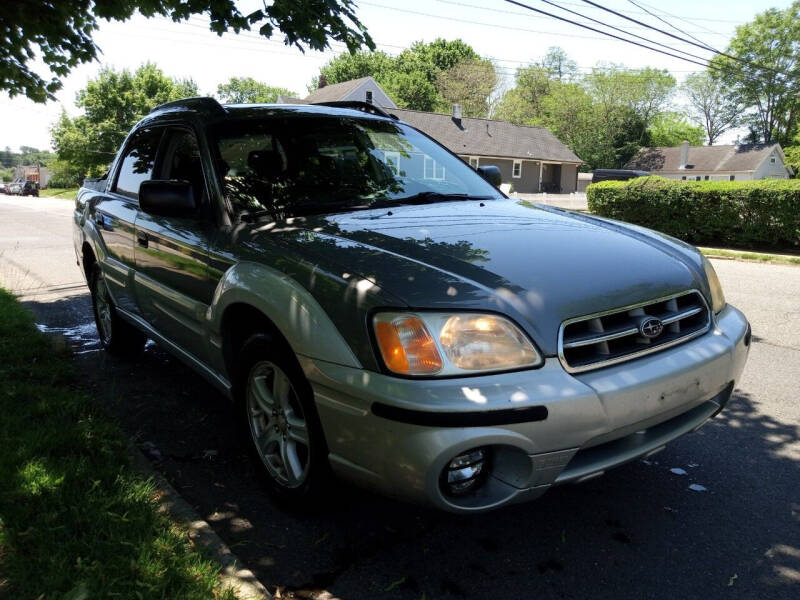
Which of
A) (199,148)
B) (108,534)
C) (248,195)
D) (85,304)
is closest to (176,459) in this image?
(108,534)

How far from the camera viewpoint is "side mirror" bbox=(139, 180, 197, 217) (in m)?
3.11

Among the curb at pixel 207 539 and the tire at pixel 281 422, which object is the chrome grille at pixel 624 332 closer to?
the tire at pixel 281 422

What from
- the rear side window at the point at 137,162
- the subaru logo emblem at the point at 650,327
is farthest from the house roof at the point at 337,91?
the subaru logo emblem at the point at 650,327

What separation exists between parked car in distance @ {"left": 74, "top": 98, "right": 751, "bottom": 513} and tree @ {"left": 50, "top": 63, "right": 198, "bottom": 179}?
152ft

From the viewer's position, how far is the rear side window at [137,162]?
415 centimetres

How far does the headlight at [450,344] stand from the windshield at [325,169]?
1.26m

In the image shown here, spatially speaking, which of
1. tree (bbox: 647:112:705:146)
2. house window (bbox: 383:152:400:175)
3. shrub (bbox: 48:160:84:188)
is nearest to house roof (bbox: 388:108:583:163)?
shrub (bbox: 48:160:84:188)

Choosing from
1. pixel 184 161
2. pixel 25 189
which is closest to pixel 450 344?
pixel 184 161

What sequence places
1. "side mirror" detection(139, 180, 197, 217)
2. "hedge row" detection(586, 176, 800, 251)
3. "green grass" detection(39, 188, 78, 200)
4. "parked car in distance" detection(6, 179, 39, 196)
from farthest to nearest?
"parked car in distance" detection(6, 179, 39, 196) → "green grass" detection(39, 188, 78, 200) → "hedge row" detection(586, 176, 800, 251) → "side mirror" detection(139, 180, 197, 217)

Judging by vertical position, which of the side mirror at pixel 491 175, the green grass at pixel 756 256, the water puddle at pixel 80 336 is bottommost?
the green grass at pixel 756 256

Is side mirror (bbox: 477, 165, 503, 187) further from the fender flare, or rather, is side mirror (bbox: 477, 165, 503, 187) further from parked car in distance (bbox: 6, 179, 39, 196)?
parked car in distance (bbox: 6, 179, 39, 196)

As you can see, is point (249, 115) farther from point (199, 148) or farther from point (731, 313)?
point (731, 313)

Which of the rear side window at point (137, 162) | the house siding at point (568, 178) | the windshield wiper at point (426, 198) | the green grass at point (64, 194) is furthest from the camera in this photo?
the house siding at point (568, 178)

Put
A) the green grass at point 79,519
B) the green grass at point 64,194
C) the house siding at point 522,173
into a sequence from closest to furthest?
the green grass at point 79,519 < the green grass at point 64,194 < the house siding at point 522,173
